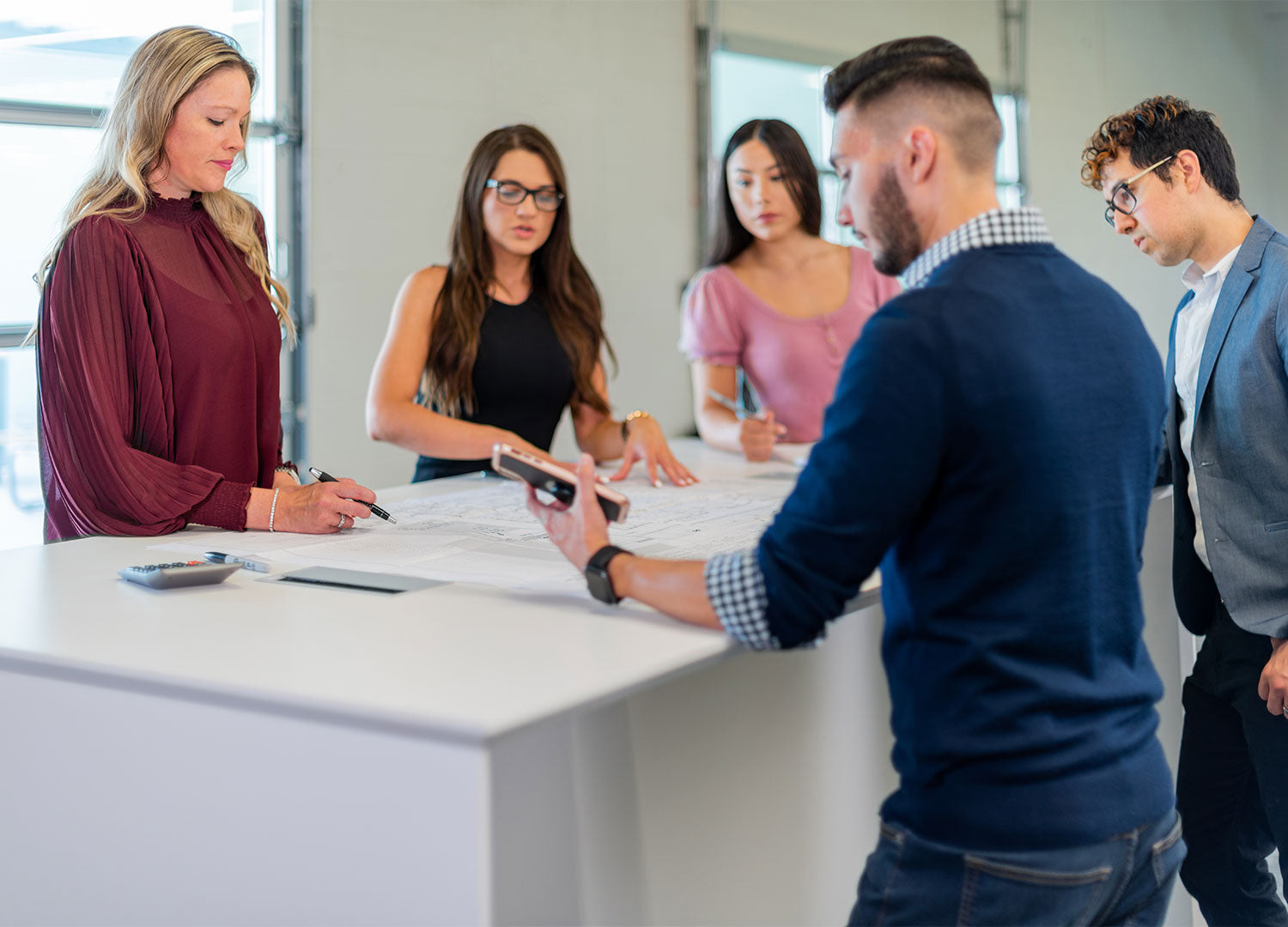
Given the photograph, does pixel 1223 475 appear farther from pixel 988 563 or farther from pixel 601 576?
pixel 601 576

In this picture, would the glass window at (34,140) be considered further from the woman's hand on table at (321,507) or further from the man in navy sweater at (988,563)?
the man in navy sweater at (988,563)

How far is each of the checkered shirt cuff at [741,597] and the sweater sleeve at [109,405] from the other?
1033 mm

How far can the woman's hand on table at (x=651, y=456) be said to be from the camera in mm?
2549

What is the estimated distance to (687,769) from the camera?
1.55 m

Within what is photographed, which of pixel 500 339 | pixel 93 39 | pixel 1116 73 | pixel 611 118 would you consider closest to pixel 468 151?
pixel 611 118

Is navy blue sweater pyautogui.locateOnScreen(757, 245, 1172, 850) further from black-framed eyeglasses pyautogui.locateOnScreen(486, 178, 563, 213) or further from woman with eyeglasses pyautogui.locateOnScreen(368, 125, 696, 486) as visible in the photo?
black-framed eyeglasses pyautogui.locateOnScreen(486, 178, 563, 213)

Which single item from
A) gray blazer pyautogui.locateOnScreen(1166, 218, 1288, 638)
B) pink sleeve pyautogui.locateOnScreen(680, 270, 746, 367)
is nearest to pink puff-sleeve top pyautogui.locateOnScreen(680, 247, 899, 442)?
pink sleeve pyautogui.locateOnScreen(680, 270, 746, 367)

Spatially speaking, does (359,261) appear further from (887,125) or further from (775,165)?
(887,125)

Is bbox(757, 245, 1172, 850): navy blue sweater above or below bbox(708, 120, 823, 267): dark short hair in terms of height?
below

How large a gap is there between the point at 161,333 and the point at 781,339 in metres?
1.62

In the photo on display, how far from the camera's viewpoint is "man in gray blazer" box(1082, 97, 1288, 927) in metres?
1.87

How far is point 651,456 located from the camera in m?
2.57

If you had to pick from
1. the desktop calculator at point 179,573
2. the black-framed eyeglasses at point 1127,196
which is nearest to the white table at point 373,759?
the desktop calculator at point 179,573

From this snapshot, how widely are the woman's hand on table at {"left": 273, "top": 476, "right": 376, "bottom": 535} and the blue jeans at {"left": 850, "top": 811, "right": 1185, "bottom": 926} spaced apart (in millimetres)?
1053
